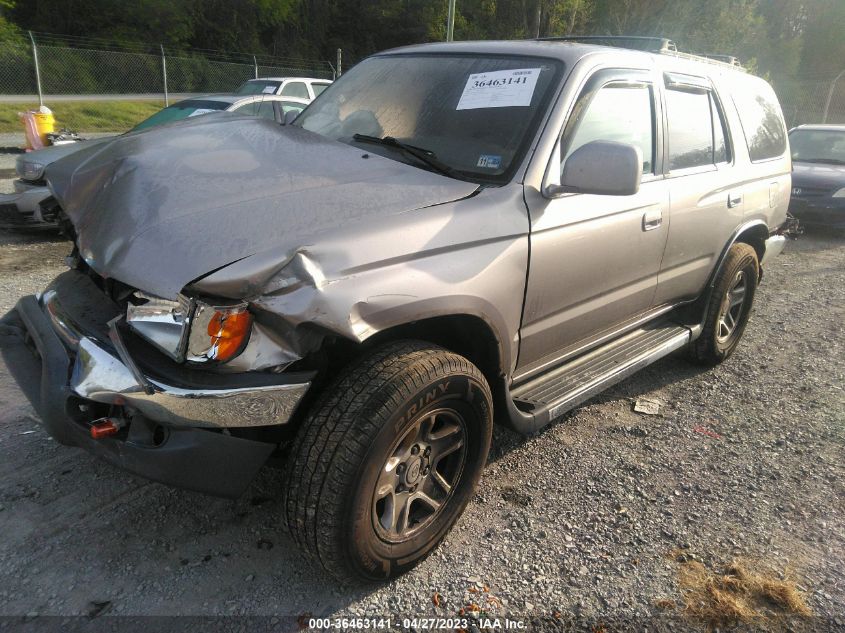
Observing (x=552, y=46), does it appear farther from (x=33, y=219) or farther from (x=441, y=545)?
(x=33, y=219)

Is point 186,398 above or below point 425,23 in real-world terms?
below

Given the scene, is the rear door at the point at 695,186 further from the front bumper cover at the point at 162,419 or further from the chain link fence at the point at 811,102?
the chain link fence at the point at 811,102

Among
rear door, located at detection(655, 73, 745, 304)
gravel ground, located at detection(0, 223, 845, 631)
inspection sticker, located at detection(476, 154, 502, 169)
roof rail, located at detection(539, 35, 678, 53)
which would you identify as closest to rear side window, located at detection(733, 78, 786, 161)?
rear door, located at detection(655, 73, 745, 304)

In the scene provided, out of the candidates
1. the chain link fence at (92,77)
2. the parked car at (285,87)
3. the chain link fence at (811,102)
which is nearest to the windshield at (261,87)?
the parked car at (285,87)

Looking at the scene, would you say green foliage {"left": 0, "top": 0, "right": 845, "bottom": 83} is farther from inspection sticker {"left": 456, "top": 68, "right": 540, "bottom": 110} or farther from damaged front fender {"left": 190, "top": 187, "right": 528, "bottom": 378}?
damaged front fender {"left": 190, "top": 187, "right": 528, "bottom": 378}

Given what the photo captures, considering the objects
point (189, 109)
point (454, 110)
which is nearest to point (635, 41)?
point (454, 110)

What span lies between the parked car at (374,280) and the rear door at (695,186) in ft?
0.09

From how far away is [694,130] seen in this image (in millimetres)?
3740

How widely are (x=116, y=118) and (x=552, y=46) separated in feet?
68.9

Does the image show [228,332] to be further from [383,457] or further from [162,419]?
[383,457]

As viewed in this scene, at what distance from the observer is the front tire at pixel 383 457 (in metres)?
2.10

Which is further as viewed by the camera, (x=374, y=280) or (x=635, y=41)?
(x=635, y=41)

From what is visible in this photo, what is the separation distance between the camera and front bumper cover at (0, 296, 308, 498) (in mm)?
A: 1966

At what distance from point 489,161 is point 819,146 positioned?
10132 mm
